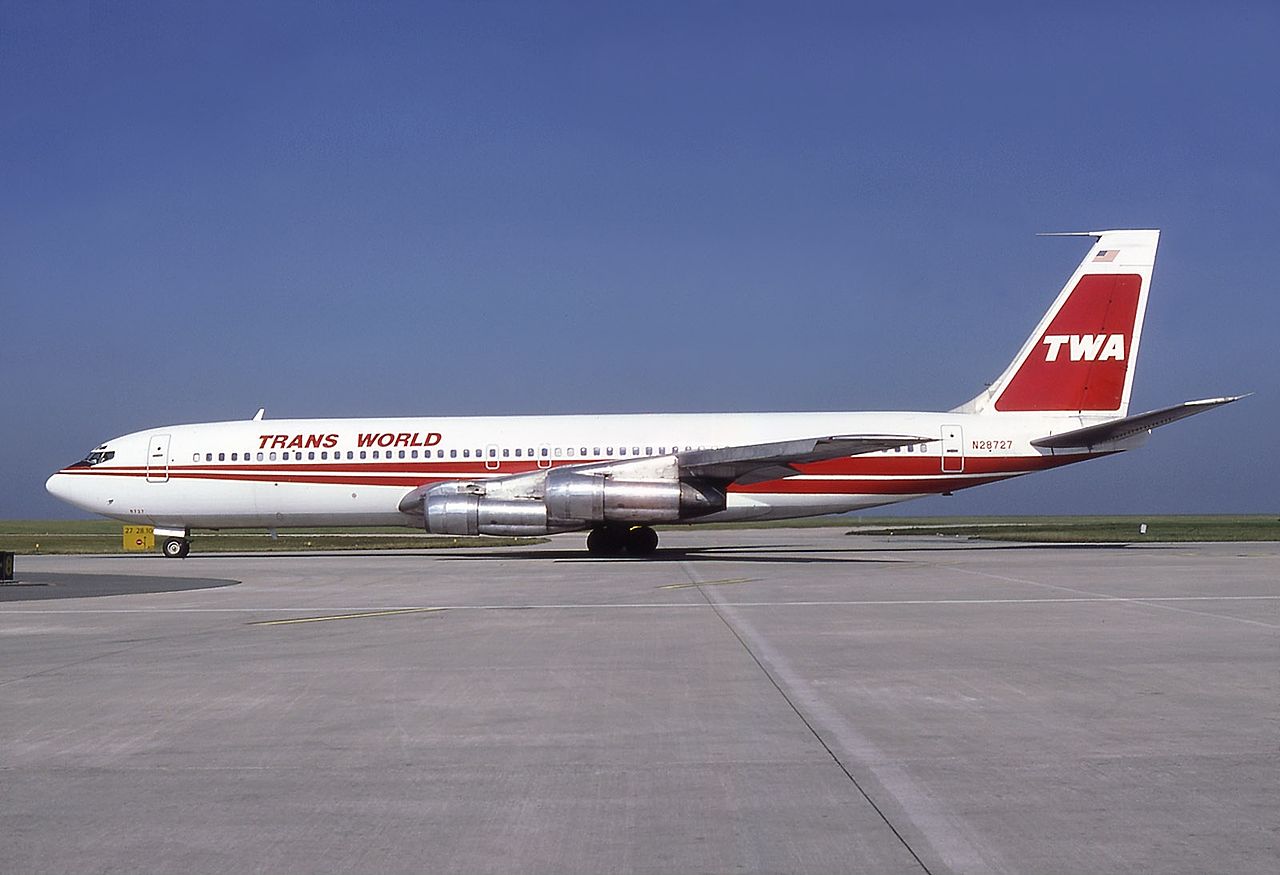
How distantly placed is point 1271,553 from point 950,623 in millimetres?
19673

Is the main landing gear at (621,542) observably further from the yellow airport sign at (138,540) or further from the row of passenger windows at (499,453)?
the yellow airport sign at (138,540)

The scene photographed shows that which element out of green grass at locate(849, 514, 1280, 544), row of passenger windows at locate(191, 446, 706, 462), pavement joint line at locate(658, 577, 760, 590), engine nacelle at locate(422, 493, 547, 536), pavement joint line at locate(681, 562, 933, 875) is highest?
row of passenger windows at locate(191, 446, 706, 462)

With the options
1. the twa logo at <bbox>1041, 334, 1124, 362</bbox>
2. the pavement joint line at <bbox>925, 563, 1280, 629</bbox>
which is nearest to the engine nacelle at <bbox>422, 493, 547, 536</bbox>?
the pavement joint line at <bbox>925, 563, 1280, 629</bbox>

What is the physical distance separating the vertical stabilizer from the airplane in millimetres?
37

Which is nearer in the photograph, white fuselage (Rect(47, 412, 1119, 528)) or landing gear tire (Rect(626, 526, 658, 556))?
white fuselage (Rect(47, 412, 1119, 528))

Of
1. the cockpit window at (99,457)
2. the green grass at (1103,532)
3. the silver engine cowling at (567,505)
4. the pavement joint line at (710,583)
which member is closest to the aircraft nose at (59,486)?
the cockpit window at (99,457)

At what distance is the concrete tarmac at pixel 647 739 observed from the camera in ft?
15.4

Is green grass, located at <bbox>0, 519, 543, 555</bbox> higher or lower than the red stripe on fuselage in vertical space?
lower

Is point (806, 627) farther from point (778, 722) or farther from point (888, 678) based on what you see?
point (778, 722)

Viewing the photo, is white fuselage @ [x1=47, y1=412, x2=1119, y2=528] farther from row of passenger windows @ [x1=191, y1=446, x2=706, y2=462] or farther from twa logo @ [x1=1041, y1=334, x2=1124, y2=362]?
twa logo @ [x1=1041, y1=334, x2=1124, y2=362]

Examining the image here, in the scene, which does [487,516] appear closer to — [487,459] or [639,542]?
[487,459]

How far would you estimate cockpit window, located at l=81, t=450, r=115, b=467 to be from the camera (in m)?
31.8

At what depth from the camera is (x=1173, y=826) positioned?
15.9 feet

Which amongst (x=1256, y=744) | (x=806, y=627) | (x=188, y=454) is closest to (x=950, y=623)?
(x=806, y=627)
